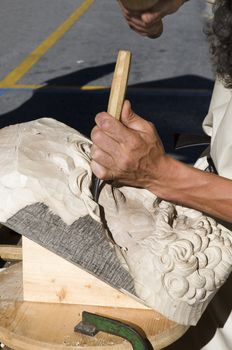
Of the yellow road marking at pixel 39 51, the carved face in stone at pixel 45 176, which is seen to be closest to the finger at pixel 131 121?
the carved face in stone at pixel 45 176

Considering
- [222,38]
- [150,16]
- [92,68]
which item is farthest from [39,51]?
[222,38]

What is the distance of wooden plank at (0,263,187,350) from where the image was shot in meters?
1.46

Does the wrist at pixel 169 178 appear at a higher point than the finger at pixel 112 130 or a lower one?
lower

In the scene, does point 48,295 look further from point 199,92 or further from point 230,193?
point 199,92

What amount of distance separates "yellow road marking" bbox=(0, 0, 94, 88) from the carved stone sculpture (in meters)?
4.34

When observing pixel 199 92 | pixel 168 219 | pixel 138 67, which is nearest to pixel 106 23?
pixel 138 67

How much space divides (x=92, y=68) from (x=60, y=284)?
4745 millimetres

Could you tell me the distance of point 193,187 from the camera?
1.57 meters

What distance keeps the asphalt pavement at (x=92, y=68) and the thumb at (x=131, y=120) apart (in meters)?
2.74

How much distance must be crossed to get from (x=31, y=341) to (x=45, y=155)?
42 cm

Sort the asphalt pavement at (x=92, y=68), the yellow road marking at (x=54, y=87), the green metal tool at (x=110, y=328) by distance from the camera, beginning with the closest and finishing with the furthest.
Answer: the green metal tool at (x=110, y=328), the asphalt pavement at (x=92, y=68), the yellow road marking at (x=54, y=87)

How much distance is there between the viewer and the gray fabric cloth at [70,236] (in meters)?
1.49

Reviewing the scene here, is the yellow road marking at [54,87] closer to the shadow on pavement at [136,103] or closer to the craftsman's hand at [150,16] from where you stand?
the shadow on pavement at [136,103]

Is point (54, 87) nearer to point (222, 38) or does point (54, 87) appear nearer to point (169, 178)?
point (222, 38)
